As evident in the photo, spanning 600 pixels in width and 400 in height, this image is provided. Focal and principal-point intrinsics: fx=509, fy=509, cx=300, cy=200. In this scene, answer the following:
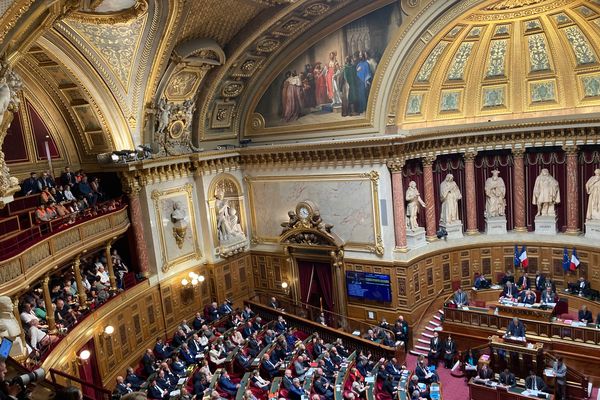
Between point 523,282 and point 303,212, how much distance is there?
9072 mm

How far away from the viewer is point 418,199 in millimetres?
20906

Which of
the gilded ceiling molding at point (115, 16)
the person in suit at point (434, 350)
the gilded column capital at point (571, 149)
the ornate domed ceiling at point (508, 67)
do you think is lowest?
the person in suit at point (434, 350)

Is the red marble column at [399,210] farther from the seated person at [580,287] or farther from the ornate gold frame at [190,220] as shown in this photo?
the ornate gold frame at [190,220]

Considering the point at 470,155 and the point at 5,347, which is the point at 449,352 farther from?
the point at 5,347

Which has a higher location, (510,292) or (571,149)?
(571,149)

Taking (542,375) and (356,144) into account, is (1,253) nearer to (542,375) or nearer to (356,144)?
(356,144)

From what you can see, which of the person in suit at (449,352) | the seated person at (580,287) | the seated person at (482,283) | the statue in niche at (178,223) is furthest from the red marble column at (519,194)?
the statue in niche at (178,223)

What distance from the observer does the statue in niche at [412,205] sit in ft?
67.7

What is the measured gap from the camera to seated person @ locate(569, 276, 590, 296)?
18.9 metres

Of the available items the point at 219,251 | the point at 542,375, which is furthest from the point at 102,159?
the point at 542,375

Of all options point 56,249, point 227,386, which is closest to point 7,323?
point 56,249

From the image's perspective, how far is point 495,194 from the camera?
2156 cm

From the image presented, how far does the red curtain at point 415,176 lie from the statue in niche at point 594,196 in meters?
6.27

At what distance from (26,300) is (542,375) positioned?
15.5 m
